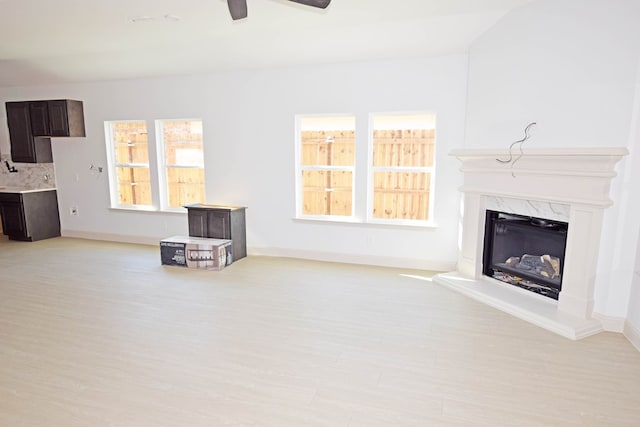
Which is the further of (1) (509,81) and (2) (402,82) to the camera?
(2) (402,82)

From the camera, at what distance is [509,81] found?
375cm

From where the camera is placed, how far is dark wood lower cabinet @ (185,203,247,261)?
17.2ft

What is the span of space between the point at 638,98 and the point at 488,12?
1522 mm

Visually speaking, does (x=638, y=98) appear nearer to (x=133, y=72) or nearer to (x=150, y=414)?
(x=150, y=414)

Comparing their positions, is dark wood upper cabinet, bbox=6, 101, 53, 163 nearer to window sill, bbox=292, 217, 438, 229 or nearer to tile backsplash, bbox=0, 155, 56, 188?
tile backsplash, bbox=0, 155, 56, 188

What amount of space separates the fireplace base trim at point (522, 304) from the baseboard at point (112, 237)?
4.57m

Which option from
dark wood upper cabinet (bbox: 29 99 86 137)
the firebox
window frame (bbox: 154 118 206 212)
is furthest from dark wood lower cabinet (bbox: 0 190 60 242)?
the firebox

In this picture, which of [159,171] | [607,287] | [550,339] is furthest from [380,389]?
[159,171]

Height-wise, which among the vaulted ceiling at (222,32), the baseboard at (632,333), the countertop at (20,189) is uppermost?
the vaulted ceiling at (222,32)

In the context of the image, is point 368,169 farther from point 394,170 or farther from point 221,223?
point 221,223

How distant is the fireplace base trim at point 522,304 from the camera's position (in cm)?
314

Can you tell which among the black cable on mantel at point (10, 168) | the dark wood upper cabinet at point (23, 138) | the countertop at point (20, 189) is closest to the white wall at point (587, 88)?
the dark wood upper cabinet at point (23, 138)

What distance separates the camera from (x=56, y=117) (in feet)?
20.2

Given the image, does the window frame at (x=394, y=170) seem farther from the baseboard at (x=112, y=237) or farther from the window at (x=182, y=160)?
the baseboard at (x=112, y=237)
